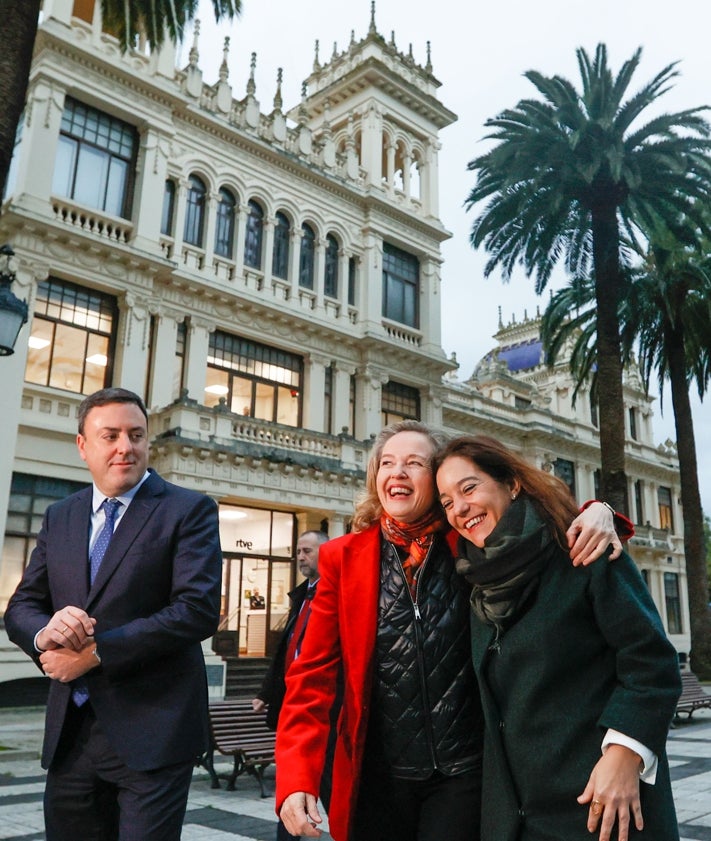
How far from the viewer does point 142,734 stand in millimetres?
2637

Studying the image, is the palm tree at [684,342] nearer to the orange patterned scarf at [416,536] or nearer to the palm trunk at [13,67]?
the palm trunk at [13,67]

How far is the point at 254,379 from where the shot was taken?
22234 millimetres

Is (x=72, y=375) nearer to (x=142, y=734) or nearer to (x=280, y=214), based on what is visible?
(x=280, y=214)

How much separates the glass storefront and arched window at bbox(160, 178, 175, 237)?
8162 mm

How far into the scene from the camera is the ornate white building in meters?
18.0

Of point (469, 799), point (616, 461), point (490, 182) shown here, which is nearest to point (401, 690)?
point (469, 799)

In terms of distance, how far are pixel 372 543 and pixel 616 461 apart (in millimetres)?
16561

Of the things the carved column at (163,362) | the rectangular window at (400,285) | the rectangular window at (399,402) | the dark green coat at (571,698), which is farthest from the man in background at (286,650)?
the rectangular window at (400,285)

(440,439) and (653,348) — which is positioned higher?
(653,348)

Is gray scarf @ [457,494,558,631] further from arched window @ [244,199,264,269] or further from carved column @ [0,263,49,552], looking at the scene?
arched window @ [244,199,264,269]

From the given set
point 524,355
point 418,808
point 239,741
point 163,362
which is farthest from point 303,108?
point 418,808

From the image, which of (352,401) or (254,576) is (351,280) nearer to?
(352,401)

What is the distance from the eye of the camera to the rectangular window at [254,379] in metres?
21.4

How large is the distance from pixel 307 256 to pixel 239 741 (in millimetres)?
18860
